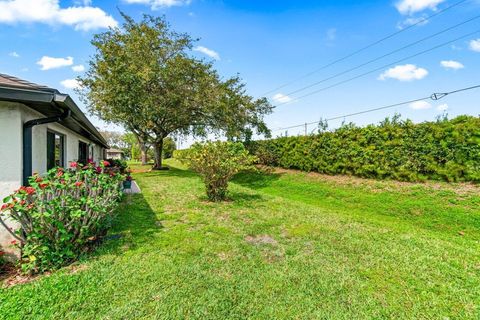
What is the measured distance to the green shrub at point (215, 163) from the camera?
26.3ft

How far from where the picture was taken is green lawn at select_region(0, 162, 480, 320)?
271 cm

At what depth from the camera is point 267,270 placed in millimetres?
3570

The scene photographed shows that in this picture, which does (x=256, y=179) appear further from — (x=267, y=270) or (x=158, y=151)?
(x=267, y=270)

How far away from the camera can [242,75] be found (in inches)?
748

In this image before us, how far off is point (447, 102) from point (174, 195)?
12166mm

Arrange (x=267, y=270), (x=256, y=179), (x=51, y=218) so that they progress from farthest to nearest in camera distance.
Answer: (x=256, y=179) → (x=267, y=270) → (x=51, y=218)

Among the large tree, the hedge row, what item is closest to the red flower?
the hedge row

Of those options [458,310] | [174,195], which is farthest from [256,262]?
[174,195]

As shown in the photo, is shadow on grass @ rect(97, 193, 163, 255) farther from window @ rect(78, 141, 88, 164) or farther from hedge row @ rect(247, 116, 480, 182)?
hedge row @ rect(247, 116, 480, 182)

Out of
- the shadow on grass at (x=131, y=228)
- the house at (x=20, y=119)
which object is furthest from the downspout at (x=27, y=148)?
the shadow on grass at (x=131, y=228)

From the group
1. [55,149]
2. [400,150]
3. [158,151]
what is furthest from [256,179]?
[158,151]

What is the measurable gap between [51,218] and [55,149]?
3.84 m

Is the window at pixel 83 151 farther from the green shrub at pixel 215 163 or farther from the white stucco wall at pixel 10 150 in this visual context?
the white stucco wall at pixel 10 150

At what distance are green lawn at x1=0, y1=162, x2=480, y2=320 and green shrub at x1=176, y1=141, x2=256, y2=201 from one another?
1482 mm
